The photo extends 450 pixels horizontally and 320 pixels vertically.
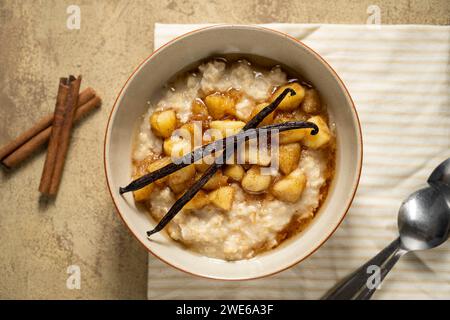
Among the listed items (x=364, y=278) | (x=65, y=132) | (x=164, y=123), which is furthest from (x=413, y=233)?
(x=65, y=132)

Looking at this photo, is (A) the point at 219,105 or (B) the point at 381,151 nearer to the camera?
(A) the point at 219,105

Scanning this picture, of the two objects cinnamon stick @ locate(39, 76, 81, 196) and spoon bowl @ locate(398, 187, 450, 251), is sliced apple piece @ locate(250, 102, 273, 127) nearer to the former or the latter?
spoon bowl @ locate(398, 187, 450, 251)

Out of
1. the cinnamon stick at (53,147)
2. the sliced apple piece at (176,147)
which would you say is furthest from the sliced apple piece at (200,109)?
the cinnamon stick at (53,147)

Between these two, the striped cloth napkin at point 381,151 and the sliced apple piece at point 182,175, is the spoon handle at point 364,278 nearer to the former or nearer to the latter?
the striped cloth napkin at point 381,151

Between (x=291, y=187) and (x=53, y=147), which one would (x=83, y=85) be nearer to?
(x=53, y=147)

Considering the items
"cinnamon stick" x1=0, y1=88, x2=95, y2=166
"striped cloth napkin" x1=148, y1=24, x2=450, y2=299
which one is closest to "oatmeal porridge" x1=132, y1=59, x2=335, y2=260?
"striped cloth napkin" x1=148, y1=24, x2=450, y2=299

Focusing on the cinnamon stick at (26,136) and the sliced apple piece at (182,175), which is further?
the cinnamon stick at (26,136)

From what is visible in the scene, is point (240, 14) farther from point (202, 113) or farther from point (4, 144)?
point (4, 144)
